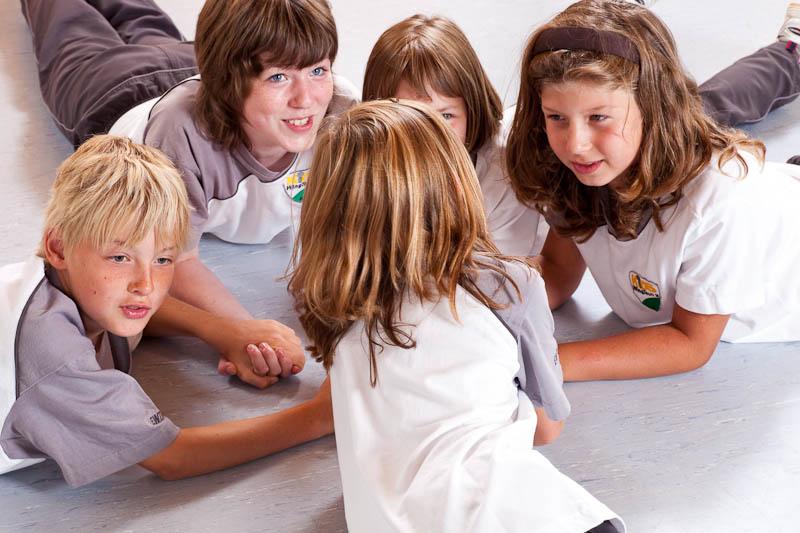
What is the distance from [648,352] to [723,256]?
0.19m

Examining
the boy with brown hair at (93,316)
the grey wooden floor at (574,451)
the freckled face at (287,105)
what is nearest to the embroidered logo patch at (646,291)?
the grey wooden floor at (574,451)

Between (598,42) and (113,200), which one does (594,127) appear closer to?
(598,42)

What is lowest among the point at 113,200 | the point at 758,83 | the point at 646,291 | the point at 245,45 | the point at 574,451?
the point at 574,451

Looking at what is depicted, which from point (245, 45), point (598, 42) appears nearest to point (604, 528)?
point (598, 42)

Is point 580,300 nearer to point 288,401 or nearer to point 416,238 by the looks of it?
point 288,401

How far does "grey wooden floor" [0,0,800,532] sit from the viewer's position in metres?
1.31

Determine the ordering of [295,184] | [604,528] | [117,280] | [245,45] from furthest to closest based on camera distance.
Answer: [295,184] → [245,45] → [117,280] → [604,528]

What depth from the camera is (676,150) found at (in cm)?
139

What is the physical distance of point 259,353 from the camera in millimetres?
1530

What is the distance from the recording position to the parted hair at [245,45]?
1492 mm

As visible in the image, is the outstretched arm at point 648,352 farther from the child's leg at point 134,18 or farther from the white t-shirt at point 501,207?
the child's leg at point 134,18

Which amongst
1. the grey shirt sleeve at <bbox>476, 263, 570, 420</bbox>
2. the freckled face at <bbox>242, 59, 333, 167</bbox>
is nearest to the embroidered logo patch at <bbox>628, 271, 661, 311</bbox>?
the grey shirt sleeve at <bbox>476, 263, 570, 420</bbox>

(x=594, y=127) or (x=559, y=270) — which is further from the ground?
(x=594, y=127)

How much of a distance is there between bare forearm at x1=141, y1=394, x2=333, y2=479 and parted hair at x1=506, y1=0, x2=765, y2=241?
491 mm
